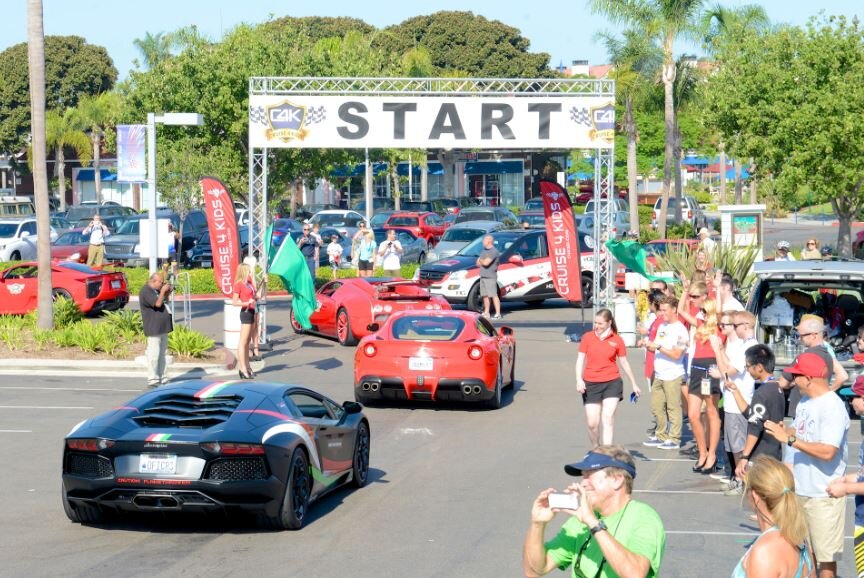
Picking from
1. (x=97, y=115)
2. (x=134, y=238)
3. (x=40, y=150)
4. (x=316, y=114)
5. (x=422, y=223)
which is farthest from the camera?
(x=97, y=115)

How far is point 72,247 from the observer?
37.5 meters

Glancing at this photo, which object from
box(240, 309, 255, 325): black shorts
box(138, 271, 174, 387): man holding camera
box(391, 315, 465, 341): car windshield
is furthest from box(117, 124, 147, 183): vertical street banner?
box(391, 315, 465, 341): car windshield

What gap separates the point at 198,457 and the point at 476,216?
40.5m

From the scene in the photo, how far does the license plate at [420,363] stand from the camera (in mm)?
16328

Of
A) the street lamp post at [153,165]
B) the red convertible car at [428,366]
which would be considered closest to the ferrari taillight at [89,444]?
the red convertible car at [428,366]

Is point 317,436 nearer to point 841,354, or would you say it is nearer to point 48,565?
point 48,565

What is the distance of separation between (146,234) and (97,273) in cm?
542

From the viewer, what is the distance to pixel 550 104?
24.0 metres

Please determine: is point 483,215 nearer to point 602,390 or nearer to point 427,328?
point 427,328

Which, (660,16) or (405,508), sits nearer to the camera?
(405,508)

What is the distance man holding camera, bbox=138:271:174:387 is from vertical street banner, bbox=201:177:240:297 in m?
5.30

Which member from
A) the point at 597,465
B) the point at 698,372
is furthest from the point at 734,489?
the point at 597,465

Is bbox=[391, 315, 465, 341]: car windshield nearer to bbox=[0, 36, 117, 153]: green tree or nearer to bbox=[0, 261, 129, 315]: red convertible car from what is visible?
bbox=[0, 261, 129, 315]: red convertible car

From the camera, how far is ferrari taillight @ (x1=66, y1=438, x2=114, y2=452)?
9.67m
